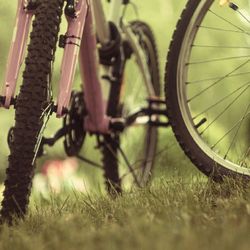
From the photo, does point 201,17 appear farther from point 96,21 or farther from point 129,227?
point 129,227

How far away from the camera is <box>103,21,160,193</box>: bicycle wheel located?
14.7 feet

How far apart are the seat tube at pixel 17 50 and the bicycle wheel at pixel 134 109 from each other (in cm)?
138

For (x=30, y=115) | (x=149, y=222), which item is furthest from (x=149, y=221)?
(x=30, y=115)

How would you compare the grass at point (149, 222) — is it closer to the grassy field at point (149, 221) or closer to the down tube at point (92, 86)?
the grassy field at point (149, 221)

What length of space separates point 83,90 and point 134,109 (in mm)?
584

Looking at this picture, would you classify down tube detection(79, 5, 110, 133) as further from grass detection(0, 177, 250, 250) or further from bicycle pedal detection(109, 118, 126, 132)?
grass detection(0, 177, 250, 250)

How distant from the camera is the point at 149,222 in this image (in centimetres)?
218

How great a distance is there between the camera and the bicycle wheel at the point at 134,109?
4477mm

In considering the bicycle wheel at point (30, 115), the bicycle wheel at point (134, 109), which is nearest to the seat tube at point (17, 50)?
the bicycle wheel at point (30, 115)

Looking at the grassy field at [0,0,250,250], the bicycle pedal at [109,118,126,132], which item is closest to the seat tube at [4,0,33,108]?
the grassy field at [0,0,250,250]

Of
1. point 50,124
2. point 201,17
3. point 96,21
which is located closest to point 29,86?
point 201,17

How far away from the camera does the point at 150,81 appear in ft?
16.3

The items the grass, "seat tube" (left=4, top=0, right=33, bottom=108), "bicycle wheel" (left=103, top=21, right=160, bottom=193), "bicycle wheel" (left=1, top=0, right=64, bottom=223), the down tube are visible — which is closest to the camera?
the grass

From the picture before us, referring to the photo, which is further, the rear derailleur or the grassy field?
the rear derailleur
